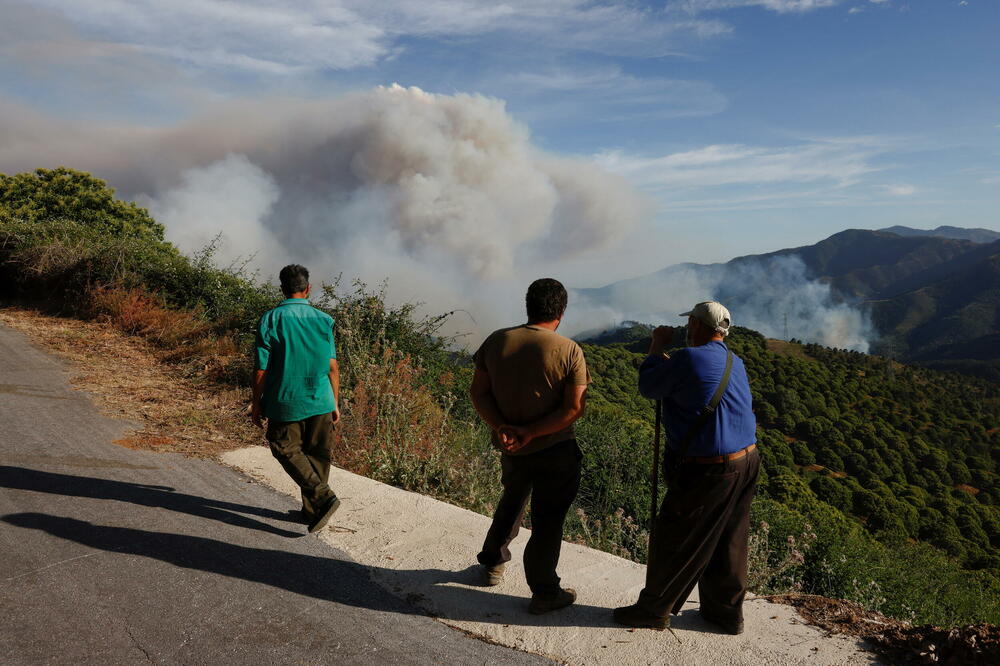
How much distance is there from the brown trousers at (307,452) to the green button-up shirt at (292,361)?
89 millimetres

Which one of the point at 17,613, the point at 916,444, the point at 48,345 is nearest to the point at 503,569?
the point at 17,613

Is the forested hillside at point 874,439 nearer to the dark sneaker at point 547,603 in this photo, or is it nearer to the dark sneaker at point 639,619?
the dark sneaker at point 639,619

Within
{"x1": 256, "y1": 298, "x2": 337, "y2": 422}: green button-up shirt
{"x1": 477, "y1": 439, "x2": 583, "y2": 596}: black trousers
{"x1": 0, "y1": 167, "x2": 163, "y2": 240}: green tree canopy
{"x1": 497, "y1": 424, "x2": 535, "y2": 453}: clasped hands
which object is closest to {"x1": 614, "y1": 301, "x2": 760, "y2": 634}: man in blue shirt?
{"x1": 477, "y1": 439, "x2": 583, "y2": 596}: black trousers

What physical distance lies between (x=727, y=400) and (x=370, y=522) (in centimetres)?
249

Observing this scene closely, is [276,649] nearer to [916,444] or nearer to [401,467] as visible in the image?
[401,467]

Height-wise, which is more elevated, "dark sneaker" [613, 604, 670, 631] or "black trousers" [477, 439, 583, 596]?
"black trousers" [477, 439, 583, 596]

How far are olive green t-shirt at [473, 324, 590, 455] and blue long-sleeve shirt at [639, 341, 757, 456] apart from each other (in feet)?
1.17

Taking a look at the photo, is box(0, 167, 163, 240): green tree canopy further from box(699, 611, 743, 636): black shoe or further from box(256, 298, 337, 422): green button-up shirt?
box(699, 611, 743, 636): black shoe

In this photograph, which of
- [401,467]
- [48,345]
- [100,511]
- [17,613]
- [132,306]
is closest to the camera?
[17,613]

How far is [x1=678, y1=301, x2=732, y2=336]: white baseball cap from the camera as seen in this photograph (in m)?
2.88

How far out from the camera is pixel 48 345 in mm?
8789

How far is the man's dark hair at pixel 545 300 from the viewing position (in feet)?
9.80

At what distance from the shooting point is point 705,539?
2.83 metres

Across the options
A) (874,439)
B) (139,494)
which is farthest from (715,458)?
(874,439)
